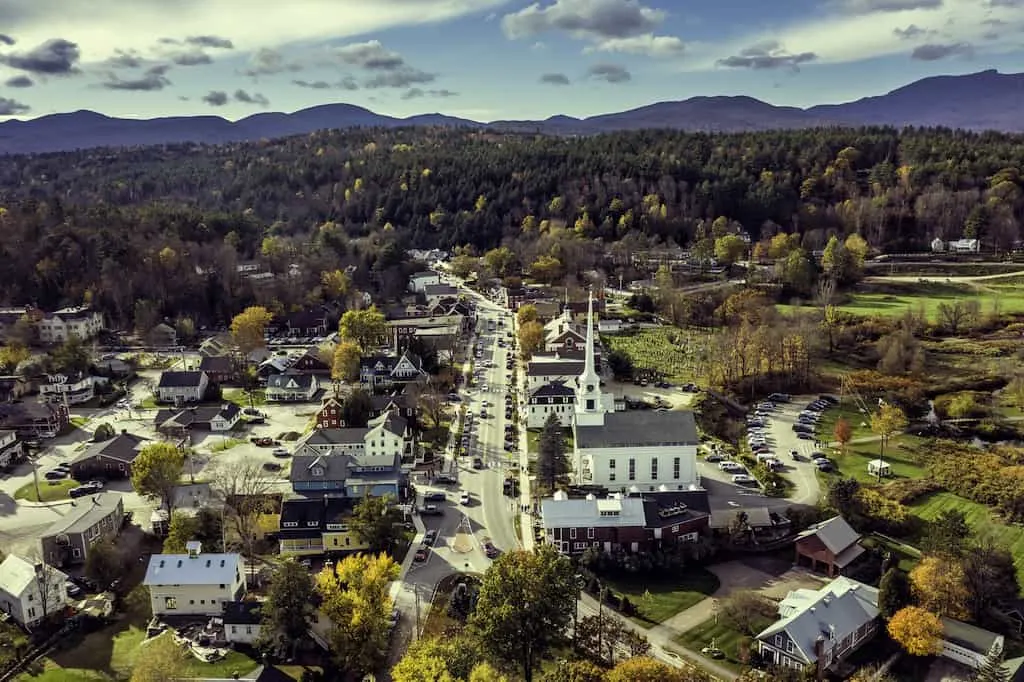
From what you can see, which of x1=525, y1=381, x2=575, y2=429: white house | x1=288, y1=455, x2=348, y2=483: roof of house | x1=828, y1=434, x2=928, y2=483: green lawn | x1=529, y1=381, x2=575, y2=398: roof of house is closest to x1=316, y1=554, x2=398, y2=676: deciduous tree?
x1=288, y1=455, x2=348, y2=483: roof of house

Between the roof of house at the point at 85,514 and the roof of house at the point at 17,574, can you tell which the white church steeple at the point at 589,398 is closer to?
the roof of house at the point at 85,514

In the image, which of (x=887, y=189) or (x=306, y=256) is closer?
(x=306, y=256)

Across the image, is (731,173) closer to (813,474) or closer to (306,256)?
(306,256)

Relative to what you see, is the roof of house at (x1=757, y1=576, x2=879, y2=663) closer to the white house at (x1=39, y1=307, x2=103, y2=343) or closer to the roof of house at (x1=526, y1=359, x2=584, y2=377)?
the roof of house at (x1=526, y1=359, x2=584, y2=377)

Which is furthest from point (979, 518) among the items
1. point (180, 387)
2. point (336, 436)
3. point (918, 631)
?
point (180, 387)

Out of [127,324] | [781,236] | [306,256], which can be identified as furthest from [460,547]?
[781,236]

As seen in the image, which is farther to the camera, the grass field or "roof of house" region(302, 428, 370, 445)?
the grass field

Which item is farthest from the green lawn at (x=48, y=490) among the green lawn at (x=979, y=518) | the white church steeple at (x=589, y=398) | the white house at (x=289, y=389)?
the green lawn at (x=979, y=518)
